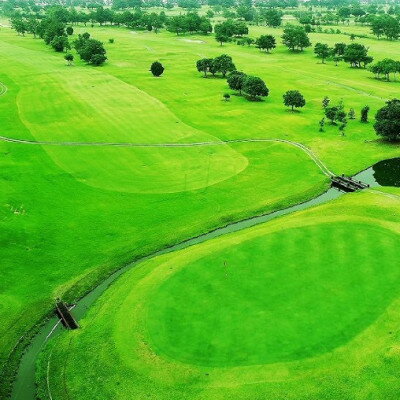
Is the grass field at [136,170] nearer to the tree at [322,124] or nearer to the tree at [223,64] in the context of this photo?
the tree at [322,124]

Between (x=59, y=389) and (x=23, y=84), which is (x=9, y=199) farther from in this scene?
(x=23, y=84)

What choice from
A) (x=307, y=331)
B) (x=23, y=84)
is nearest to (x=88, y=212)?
(x=307, y=331)

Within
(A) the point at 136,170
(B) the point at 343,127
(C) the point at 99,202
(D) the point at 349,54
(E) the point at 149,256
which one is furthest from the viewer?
(D) the point at 349,54

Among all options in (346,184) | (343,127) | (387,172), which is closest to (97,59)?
(343,127)

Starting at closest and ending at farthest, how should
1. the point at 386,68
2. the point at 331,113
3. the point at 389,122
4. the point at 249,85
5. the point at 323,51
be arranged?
the point at 389,122, the point at 331,113, the point at 249,85, the point at 386,68, the point at 323,51

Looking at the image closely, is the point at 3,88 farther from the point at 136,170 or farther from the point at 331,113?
the point at 331,113

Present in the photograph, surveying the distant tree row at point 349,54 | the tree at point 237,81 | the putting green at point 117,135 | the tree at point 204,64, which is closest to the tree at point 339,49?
the distant tree row at point 349,54
